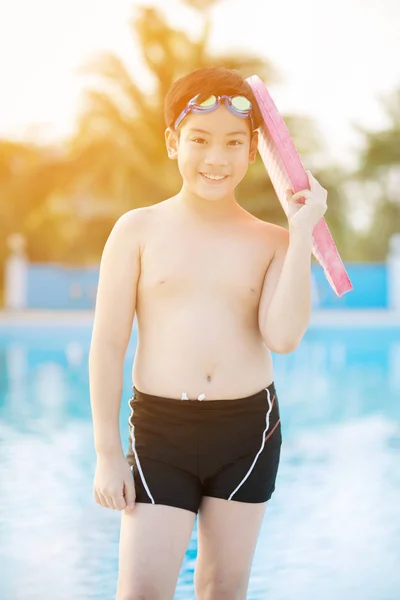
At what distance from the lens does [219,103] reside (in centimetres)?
195

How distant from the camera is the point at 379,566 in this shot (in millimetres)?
3561

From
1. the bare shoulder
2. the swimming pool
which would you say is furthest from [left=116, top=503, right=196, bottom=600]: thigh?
the swimming pool

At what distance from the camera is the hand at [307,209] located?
1928mm

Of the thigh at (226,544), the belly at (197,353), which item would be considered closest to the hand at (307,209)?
the belly at (197,353)

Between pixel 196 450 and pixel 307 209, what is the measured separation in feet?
1.94

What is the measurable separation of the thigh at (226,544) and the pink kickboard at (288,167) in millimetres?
556

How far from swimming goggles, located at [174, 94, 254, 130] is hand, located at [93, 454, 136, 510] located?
0.80 m

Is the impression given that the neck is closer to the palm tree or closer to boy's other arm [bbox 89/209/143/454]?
boy's other arm [bbox 89/209/143/454]

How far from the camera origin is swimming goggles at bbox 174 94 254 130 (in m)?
1.95

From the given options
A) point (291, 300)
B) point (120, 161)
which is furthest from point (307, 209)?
point (120, 161)

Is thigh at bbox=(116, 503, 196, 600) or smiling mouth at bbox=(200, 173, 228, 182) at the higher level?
smiling mouth at bbox=(200, 173, 228, 182)

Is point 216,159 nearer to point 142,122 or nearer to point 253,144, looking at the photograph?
point 253,144

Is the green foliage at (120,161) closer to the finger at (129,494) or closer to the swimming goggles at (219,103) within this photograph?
the swimming goggles at (219,103)

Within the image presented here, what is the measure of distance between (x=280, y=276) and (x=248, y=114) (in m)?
0.38
